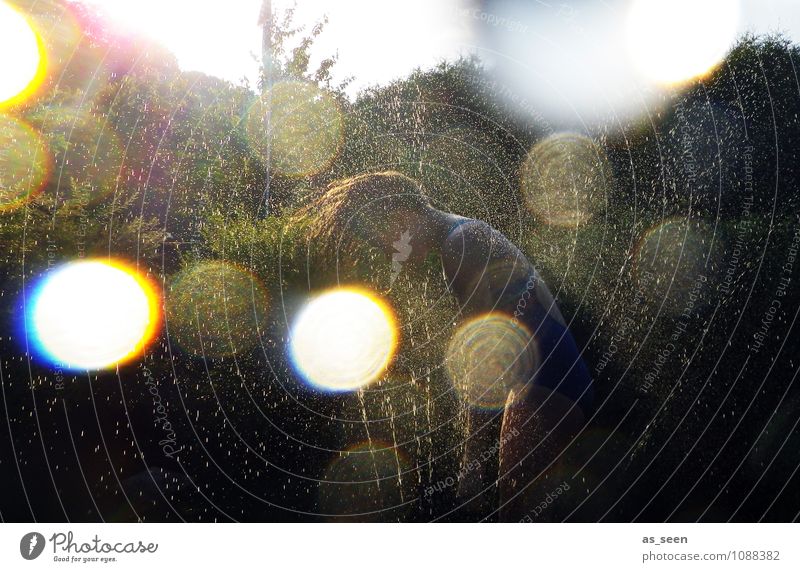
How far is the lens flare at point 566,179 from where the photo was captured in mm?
2004

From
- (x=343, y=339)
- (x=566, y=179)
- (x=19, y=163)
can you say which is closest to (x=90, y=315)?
(x=19, y=163)

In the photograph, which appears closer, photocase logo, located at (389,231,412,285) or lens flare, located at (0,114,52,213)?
lens flare, located at (0,114,52,213)

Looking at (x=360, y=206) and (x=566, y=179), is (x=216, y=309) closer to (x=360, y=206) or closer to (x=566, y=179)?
(x=360, y=206)

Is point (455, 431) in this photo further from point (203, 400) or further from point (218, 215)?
point (218, 215)

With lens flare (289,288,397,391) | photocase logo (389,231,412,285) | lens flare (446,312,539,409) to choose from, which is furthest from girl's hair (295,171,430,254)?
lens flare (446,312,539,409)

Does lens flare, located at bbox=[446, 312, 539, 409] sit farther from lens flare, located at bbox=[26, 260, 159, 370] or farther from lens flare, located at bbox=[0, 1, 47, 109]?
lens flare, located at bbox=[0, 1, 47, 109]

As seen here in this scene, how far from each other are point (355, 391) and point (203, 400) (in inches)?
20.9

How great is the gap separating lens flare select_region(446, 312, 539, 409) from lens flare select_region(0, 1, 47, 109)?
4.59 ft

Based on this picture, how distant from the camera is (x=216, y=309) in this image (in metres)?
1.99

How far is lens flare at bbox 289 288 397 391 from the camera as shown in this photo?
208cm

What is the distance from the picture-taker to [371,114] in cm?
193

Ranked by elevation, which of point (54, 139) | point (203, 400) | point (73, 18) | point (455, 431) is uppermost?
point (73, 18)
